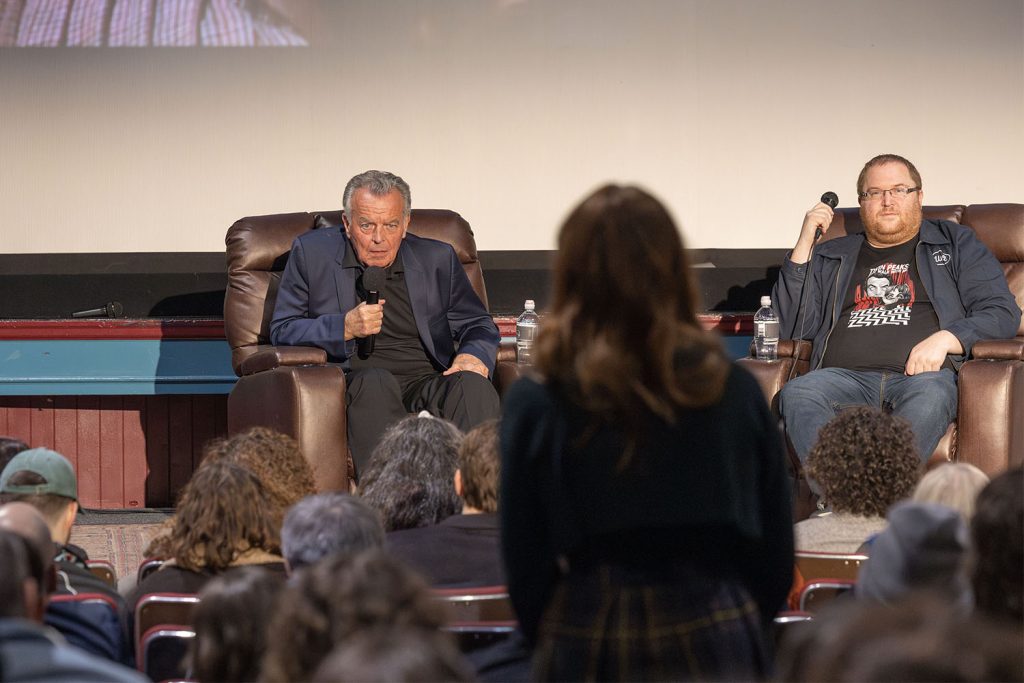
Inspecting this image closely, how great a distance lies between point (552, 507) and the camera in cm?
146

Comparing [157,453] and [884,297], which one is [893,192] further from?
[157,453]

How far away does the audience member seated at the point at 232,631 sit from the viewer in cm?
140

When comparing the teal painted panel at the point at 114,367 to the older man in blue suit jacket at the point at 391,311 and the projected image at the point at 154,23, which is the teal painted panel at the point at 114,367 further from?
the projected image at the point at 154,23

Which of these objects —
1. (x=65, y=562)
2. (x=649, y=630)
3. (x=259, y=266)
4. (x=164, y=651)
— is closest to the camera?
(x=649, y=630)

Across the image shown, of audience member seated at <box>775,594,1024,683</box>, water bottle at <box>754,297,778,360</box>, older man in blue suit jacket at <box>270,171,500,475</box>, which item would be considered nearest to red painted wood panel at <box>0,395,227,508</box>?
older man in blue suit jacket at <box>270,171,500,475</box>

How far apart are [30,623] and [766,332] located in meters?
3.40

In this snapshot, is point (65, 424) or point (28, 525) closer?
point (28, 525)

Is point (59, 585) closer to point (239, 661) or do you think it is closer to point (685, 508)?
point (239, 661)

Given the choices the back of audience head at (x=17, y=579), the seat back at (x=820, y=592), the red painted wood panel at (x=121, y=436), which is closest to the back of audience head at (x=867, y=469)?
the seat back at (x=820, y=592)

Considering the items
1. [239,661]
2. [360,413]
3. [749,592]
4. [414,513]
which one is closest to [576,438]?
[749,592]

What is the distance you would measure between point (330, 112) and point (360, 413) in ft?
5.87

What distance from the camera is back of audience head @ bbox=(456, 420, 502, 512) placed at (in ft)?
7.00

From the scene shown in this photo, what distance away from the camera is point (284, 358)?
3666 millimetres

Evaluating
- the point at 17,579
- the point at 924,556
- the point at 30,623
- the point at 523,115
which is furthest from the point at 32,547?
the point at 523,115
